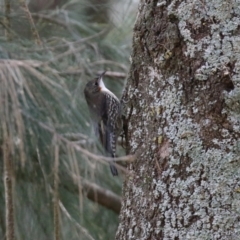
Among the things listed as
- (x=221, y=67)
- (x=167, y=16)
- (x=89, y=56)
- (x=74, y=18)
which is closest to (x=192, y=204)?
(x=221, y=67)

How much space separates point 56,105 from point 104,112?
50 centimetres

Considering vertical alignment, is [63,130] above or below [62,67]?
below

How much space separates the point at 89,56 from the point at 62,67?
0.76 ft

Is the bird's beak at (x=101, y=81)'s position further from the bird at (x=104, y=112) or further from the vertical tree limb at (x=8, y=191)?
the vertical tree limb at (x=8, y=191)

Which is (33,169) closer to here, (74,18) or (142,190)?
(142,190)

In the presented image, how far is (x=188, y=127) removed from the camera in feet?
5.20

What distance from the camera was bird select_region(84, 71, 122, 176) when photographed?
7.21 ft

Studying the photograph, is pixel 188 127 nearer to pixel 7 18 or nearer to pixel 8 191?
pixel 8 191

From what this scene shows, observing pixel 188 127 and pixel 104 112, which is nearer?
pixel 188 127

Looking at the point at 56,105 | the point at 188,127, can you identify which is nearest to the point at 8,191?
the point at 56,105

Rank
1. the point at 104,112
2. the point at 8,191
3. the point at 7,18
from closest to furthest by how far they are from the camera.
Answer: the point at 8,191
the point at 7,18
the point at 104,112

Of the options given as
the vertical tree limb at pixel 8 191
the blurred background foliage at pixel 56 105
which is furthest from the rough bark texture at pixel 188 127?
the vertical tree limb at pixel 8 191

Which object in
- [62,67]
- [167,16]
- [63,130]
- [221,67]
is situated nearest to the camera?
[221,67]

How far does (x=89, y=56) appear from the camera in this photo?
93.3 inches
